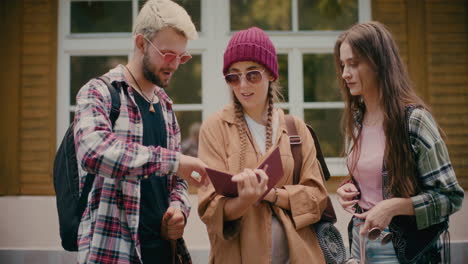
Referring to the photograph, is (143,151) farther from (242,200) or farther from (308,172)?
(308,172)

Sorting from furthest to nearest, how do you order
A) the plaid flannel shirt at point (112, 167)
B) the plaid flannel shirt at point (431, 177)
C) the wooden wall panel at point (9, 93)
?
the wooden wall panel at point (9, 93) < the plaid flannel shirt at point (431, 177) < the plaid flannel shirt at point (112, 167)

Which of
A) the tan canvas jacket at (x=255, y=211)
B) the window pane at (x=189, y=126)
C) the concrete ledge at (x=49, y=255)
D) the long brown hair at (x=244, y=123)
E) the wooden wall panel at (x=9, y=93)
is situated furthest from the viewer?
the window pane at (x=189, y=126)

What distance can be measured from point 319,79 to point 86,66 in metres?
2.65

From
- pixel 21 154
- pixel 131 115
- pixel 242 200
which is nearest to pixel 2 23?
pixel 21 154

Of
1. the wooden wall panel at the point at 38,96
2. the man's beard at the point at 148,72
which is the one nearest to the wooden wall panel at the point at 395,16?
the man's beard at the point at 148,72

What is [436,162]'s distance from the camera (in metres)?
2.01

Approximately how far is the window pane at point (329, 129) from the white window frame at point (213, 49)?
67 millimetres

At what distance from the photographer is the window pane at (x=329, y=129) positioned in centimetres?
493

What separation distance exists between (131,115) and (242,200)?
648 millimetres

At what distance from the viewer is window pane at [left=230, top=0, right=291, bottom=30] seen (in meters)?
4.92

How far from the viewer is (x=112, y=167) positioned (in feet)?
5.80

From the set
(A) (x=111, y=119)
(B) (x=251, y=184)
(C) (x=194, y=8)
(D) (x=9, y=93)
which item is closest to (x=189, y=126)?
(C) (x=194, y=8)

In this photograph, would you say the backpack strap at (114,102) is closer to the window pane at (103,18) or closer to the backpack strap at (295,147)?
the backpack strap at (295,147)

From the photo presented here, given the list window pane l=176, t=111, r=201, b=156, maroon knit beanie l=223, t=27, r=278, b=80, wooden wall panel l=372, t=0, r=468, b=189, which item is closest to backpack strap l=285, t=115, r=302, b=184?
maroon knit beanie l=223, t=27, r=278, b=80
